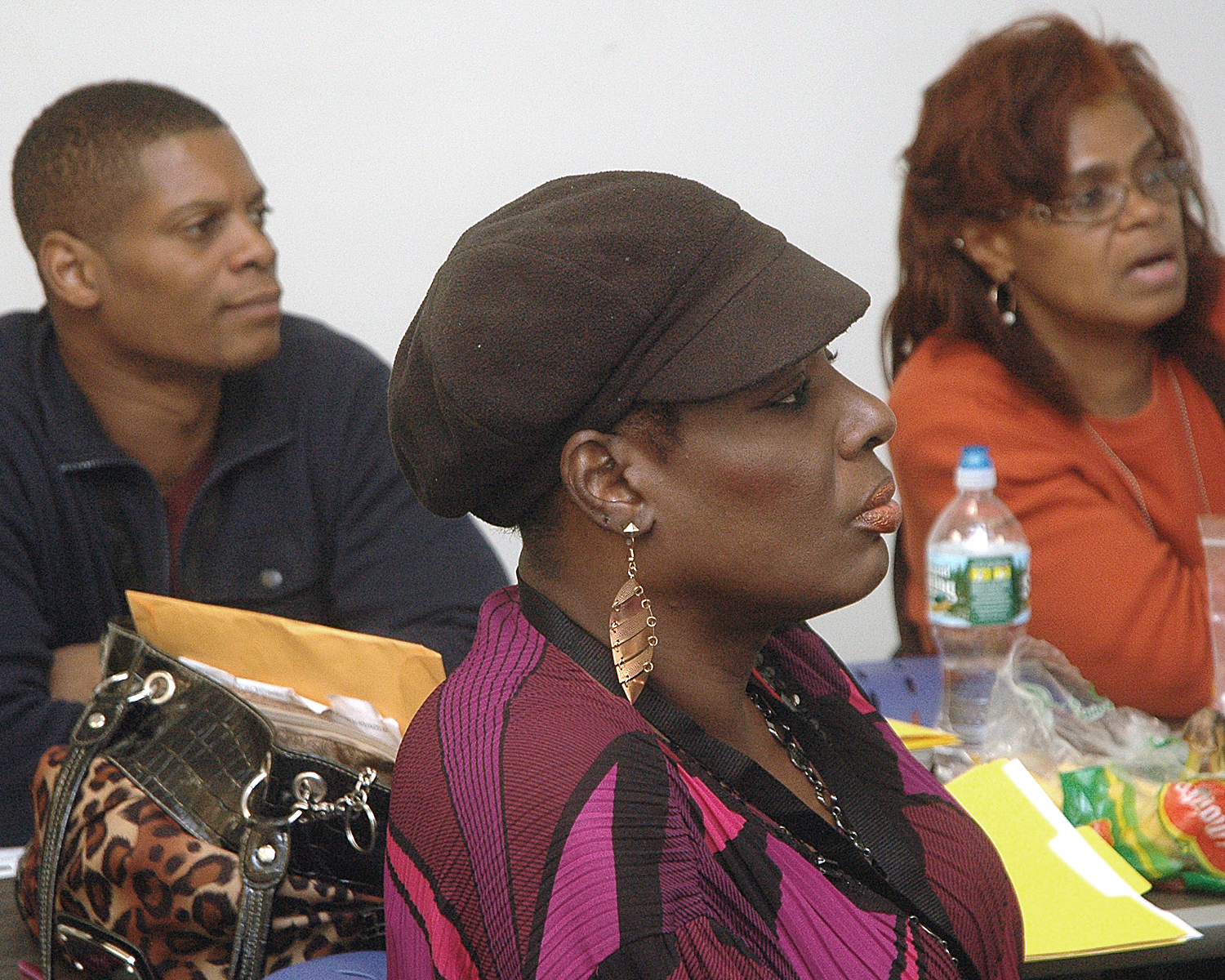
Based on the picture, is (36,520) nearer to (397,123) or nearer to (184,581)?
(184,581)

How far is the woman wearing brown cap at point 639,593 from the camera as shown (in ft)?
2.78

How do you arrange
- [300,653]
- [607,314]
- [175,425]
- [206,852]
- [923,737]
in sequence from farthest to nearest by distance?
1. [175,425]
2. [923,737]
3. [300,653]
4. [206,852]
5. [607,314]

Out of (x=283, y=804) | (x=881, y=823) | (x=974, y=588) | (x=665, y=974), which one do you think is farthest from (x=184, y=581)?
(x=665, y=974)

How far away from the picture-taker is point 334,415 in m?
2.28

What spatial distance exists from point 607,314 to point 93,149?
5.17ft

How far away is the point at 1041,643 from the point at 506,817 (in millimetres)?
1095

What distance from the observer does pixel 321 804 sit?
1121 mm

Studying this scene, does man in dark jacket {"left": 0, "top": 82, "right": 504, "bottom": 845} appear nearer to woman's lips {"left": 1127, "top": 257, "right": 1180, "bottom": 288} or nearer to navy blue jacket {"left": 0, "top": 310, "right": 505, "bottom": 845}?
navy blue jacket {"left": 0, "top": 310, "right": 505, "bottom": 845}

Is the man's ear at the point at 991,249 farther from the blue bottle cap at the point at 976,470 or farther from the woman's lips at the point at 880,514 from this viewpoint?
the woman's lips at the point at 880,514

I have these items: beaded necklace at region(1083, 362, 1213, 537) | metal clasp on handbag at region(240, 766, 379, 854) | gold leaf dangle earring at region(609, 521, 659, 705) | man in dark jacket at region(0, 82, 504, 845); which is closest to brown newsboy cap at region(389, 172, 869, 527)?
gold leaf dangle earring at region(609, 521, 659, 705)

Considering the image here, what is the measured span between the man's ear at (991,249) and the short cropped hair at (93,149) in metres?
1.34

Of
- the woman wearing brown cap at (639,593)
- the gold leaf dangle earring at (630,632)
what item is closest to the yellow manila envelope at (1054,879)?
the woman wearing brown cap at (639,593)

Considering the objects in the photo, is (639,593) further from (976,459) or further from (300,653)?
(976,459)

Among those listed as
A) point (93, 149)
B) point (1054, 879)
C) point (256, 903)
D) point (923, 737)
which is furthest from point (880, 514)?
point (93, 149)
